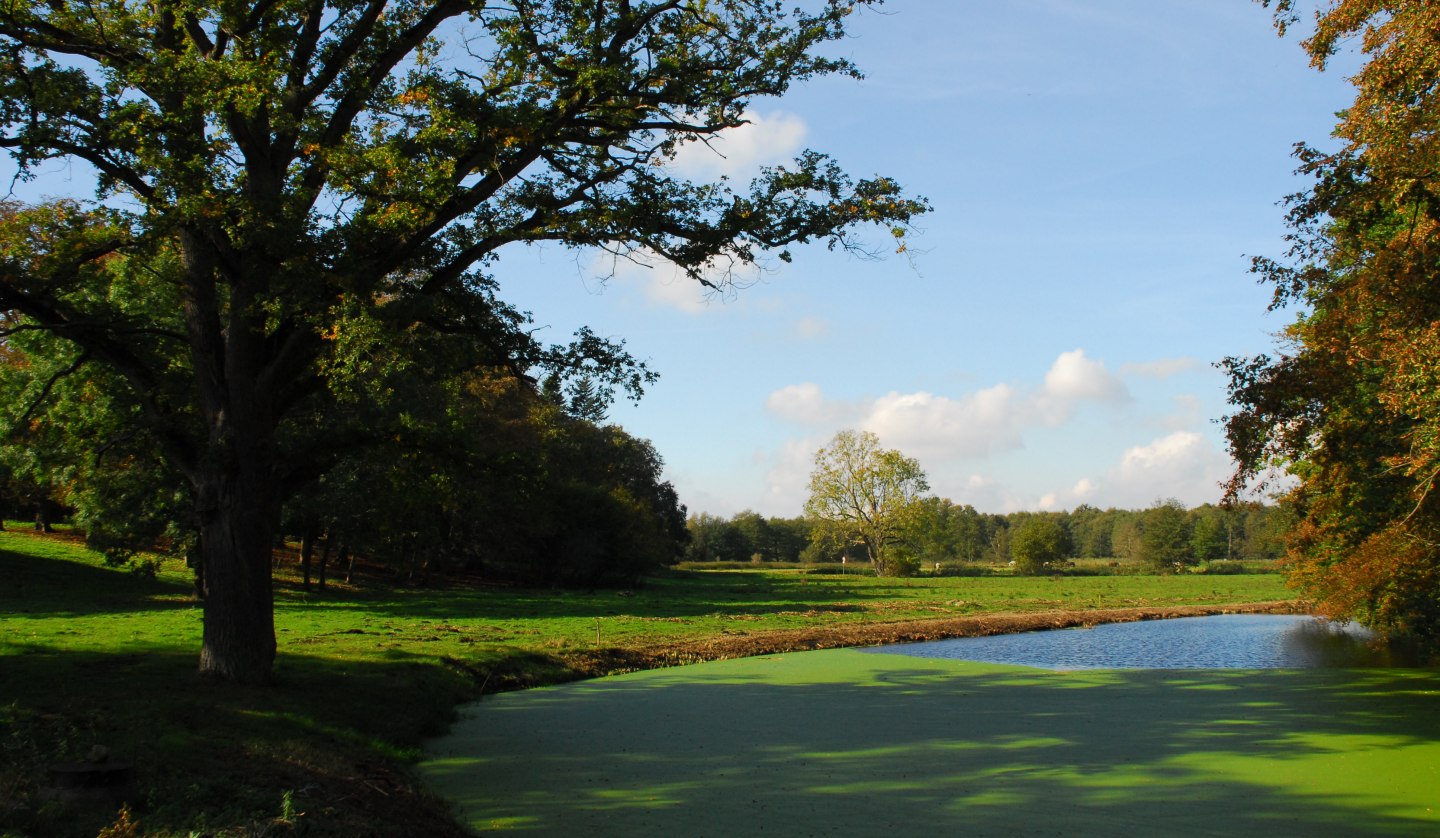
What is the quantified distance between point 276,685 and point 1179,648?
22198 millimetres

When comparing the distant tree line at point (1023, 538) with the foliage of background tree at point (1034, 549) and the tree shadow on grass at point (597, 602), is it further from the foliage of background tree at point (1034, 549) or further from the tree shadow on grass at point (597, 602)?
the tree shadow on grass at point (597, 602)

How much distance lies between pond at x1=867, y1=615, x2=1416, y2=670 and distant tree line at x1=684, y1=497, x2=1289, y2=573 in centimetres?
309

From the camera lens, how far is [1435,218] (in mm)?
10094

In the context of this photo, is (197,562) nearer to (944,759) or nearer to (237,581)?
(237,581)

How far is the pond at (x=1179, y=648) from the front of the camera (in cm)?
2158

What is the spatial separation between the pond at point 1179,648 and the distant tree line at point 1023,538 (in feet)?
10.1

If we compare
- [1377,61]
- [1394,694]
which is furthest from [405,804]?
[1394,694]

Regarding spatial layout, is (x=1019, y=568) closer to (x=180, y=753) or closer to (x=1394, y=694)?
(x=1394, y=694)

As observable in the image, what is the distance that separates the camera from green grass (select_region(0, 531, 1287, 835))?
21.3 ft

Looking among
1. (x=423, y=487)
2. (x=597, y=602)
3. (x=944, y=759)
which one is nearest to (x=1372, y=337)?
(x=944, y=759)

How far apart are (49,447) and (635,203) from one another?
58.6 feet

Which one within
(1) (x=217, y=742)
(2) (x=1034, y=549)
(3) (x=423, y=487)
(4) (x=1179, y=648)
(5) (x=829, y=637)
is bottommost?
(4) (x=1179, y=648)

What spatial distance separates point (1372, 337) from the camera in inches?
454

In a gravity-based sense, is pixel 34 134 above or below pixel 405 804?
above
